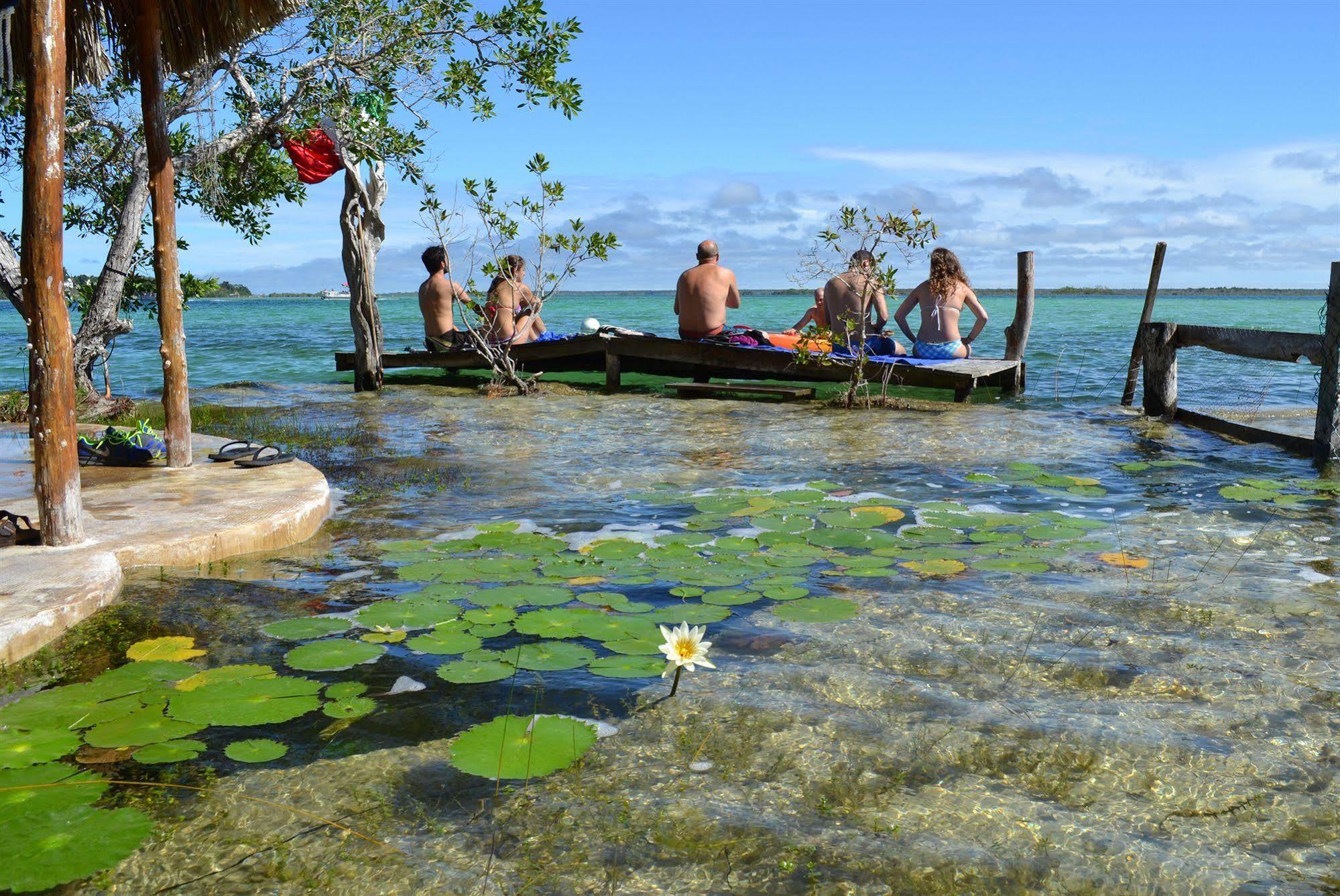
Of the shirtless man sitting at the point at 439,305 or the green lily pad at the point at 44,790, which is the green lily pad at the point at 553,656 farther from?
the shirtless man sitting at the point at 439,305

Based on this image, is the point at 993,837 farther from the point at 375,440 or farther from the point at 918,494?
the point at 375,440

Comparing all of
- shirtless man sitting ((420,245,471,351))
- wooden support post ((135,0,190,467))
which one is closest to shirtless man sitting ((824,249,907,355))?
shirtless man sitting ((420,245,471,351))

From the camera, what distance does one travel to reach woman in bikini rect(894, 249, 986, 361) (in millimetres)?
11922

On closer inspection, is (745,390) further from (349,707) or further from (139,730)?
(139,730)

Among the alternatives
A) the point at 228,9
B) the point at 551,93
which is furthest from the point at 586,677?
the point at 551,93

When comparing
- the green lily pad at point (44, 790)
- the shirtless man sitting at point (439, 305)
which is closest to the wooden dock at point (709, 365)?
the shirtless man sitting at point (439, 305)

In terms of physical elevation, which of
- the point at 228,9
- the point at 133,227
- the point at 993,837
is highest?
the point at 228,9

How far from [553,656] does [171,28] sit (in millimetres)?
4682

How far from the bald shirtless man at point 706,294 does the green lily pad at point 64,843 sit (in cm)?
1054

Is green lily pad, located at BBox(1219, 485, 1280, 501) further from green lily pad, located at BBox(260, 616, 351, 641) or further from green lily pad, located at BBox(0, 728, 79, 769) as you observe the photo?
green lily pad, located at BBox(0, 728, 79, 769)

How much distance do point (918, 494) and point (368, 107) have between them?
7523mm

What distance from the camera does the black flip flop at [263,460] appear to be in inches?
238

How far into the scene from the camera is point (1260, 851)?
2.23m

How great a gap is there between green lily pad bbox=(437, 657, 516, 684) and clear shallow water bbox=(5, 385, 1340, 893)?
4 cm
